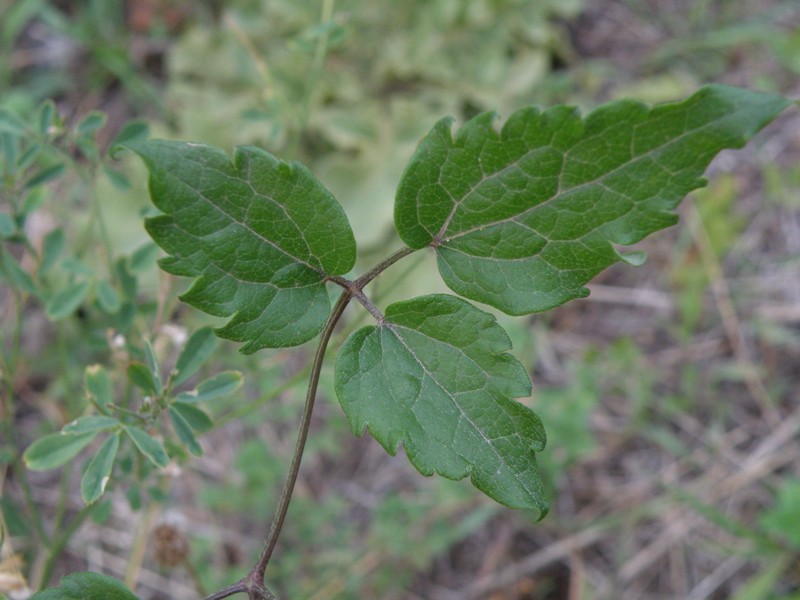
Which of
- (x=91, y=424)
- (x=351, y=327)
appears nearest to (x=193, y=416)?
(x=91, y=424)

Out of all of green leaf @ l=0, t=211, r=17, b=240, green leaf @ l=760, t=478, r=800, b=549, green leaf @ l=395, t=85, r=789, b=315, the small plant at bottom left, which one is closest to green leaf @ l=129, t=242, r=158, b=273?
the small plant at bottom left

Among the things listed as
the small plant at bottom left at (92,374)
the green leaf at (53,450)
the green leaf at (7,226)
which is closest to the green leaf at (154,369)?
the small plant at bottom left at (92,374)

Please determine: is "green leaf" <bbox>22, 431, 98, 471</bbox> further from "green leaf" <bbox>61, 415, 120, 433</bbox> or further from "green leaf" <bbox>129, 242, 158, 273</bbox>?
"green leaf" <bbox>129, 242, 158, 273</bbox>

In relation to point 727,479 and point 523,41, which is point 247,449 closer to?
point 727,479

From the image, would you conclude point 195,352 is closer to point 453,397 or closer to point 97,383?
point 97,383

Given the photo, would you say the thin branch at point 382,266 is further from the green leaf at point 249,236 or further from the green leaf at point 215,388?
the green leaf at point 215,388

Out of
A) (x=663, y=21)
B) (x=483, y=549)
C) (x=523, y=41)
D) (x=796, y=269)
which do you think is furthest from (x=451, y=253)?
(x=663, y=21)
